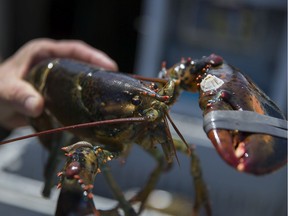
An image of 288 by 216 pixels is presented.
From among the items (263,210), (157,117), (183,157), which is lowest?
(263,210)

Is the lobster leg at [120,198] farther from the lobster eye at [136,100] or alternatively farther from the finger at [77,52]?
the finger at [77,52]

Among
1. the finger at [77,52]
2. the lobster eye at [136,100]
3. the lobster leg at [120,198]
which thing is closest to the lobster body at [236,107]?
the lobster eye at [136,100]

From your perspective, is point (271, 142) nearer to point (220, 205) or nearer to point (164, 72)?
point (164, 72)

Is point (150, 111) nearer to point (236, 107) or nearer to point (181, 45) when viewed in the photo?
point (236, 107)

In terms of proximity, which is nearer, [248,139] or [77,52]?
[248,139]

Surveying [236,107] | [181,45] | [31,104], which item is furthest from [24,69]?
[181,45]

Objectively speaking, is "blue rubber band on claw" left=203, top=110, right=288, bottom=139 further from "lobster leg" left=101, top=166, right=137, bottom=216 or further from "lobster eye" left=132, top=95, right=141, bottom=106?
"lobster leg" left=101, top=166, right=137, bottom=216

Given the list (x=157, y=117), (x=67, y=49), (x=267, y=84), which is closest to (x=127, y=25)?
(x=267, y=84)
